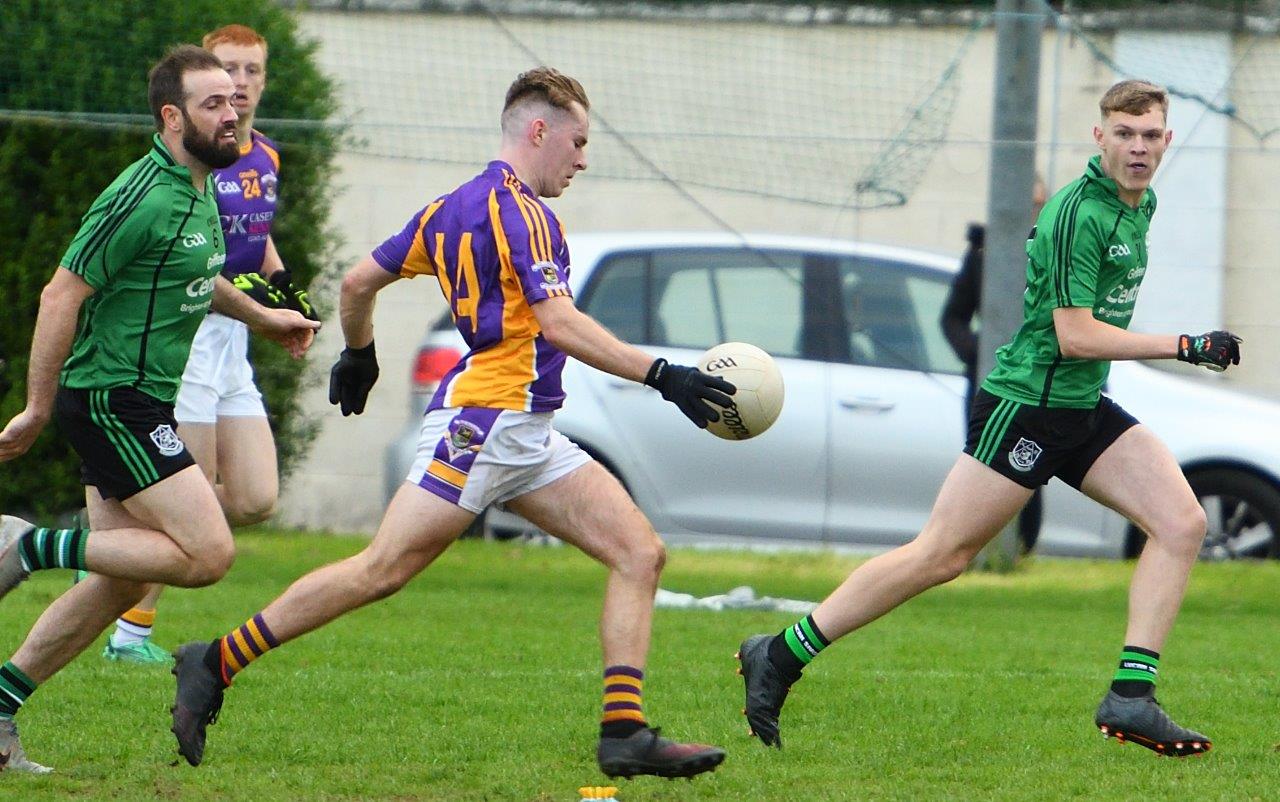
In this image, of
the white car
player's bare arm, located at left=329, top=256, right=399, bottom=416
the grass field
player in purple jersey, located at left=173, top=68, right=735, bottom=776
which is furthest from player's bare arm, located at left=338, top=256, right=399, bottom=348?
the white car

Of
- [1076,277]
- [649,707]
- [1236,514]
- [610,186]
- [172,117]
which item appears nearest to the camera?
[172,117]

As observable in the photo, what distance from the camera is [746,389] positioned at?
5.38 meters

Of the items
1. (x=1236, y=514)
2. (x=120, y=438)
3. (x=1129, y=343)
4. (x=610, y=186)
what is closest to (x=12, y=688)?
(x=120, y=438)

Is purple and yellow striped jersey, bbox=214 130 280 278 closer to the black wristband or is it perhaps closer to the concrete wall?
the black wristband

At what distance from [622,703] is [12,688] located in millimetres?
1824

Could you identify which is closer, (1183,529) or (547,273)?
(547,273)

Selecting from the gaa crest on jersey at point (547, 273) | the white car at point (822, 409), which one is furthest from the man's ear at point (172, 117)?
the white car at point (822, 409)

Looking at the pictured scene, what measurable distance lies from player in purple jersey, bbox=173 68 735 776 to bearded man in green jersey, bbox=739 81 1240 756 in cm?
93

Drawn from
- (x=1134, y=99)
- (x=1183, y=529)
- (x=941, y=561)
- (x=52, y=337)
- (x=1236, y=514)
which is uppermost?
(x=1134, y=99)

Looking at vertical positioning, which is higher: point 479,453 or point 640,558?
point 479,453

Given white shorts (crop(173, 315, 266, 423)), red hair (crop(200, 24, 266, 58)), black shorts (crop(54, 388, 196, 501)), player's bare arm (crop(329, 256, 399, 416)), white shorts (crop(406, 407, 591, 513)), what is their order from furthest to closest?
1. red hair (crop(200, 24, 266, 58))
2. white shorts (crop(173, 315, 266, 423))
3. player's bare arm (crop(329, 256, 399, 416))
4. black shorts (crop(54, 388, 196, 501))
5. white shorts (crop(406, 407, 591, 513))

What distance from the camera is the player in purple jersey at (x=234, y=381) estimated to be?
7566 millimetres

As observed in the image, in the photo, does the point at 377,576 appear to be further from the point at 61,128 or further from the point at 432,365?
the point at 61,128

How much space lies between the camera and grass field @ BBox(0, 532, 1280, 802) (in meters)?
5.53
